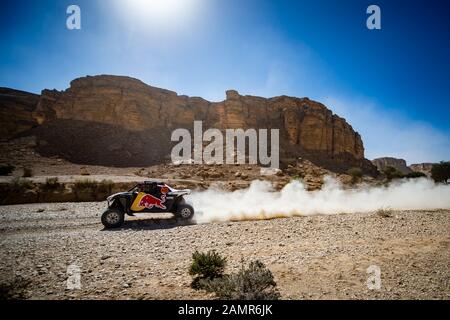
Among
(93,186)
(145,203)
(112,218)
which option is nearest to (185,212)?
(145,203)

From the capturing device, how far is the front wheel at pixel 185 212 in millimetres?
12398

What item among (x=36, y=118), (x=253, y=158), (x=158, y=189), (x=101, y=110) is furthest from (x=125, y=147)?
(x=158, y=189)

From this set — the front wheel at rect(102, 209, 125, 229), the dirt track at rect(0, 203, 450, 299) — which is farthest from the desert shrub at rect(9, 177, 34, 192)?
the front wheel at rect(102, 209, 125, 229)

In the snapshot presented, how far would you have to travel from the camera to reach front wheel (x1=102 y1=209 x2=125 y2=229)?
11.1 meters

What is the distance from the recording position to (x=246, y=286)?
16.5 feet

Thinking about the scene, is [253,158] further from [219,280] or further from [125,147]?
[219,280]

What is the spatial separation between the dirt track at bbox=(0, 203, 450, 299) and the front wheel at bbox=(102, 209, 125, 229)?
54 centimetres

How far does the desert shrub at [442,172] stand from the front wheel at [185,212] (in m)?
54.4

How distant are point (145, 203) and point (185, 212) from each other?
6.37ft

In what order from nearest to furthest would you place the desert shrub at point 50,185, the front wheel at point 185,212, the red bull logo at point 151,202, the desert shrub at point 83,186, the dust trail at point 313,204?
the red bull logo at point 151,202
the front wheel at point 185,212
the dust trail at point 313,204
the desert shrub at point 50,185
the desert shrub at point 83,186

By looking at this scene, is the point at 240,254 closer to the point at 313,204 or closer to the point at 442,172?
the point at 313,204

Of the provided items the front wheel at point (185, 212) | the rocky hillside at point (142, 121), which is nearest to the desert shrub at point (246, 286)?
the front wheel at point (185, 212)

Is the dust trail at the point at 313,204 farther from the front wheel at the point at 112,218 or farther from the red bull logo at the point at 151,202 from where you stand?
the front wheel at the point at 112,218
